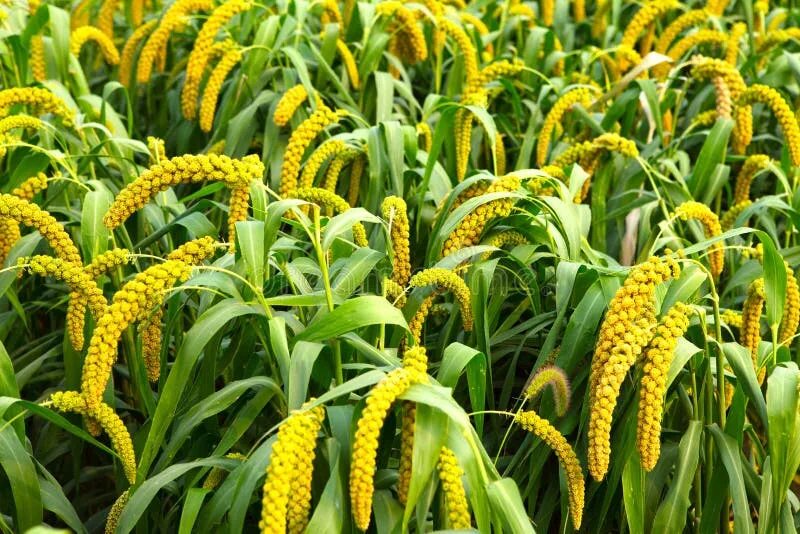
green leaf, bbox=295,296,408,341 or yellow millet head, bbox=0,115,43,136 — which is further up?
yellow millet head, bbox=0,115,43,136

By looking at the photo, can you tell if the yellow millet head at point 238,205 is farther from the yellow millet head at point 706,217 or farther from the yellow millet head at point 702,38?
the yellow millet head at point 702,38

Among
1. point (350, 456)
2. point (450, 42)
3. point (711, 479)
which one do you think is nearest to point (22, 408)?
point (350, 456)

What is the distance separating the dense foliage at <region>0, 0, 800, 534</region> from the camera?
2.30 metres

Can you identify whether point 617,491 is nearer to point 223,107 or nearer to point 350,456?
point 350,456

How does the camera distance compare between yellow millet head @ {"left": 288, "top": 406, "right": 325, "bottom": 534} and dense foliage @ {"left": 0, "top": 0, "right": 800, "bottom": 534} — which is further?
dense foliage @ {"left": 0, "top": 0, "right": 800, "bottom": 534}

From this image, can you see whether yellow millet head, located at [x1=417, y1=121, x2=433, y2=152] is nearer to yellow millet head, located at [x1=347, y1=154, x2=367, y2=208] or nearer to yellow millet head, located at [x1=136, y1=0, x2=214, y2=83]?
yellow millet head, located at [x1=347, y1=154, x2=367, y2=208]

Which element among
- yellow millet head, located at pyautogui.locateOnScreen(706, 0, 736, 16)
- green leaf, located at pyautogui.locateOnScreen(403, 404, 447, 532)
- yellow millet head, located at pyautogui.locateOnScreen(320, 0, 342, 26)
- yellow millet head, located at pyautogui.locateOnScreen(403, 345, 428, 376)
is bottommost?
green leaf, located at pyautogui.locateOnScreen(403, 404, 447, 532)

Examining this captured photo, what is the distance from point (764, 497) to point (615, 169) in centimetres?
170

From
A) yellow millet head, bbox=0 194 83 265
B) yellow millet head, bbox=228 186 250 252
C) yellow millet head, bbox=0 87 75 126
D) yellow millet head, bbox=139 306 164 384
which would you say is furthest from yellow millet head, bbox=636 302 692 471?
yellow millet head, bbox=0 87 75 126

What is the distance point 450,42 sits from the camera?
4.96m

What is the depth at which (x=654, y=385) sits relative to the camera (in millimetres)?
2309

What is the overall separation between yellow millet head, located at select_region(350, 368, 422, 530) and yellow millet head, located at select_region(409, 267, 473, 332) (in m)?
0.54

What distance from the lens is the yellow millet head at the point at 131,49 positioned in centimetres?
462

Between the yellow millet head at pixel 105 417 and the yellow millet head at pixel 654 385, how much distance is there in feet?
3.88
